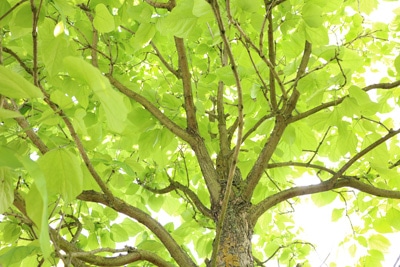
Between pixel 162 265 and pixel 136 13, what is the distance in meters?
0.98

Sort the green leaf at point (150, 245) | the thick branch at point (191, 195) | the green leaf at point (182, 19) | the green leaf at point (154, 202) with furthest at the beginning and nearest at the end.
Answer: the green leaf at point (154, 202)
the thick branch at point (191, 195)
the green leaf at point (150, 245)
the green leaf at point (182, 19)

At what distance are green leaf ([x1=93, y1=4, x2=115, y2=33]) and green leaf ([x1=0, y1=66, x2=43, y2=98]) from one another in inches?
28.2

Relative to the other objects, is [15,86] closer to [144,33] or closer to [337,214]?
[144,33]

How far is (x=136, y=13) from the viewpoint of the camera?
1.63m

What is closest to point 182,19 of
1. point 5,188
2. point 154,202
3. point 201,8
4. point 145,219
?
point 201,8

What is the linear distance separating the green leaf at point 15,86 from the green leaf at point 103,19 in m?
0.72

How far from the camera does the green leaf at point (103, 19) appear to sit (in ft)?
3.86

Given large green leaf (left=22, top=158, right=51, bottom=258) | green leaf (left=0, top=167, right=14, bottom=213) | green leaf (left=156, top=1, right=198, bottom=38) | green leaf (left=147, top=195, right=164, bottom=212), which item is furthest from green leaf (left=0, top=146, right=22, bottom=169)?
green leaf (left=147, top=195, right=164, bottom=212)

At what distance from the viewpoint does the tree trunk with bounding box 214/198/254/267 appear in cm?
165

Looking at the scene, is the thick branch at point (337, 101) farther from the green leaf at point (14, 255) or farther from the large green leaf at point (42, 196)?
the large green leaf at point (42, 196)

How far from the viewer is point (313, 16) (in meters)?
1.26

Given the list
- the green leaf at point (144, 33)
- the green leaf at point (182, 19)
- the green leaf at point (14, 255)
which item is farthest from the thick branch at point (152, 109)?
the green leaf at point (14, 255)

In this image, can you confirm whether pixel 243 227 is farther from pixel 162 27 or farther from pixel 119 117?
pixel 119 117

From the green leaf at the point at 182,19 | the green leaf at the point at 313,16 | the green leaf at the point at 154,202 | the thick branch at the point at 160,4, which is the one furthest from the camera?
the green leaf at the point at 154,202
